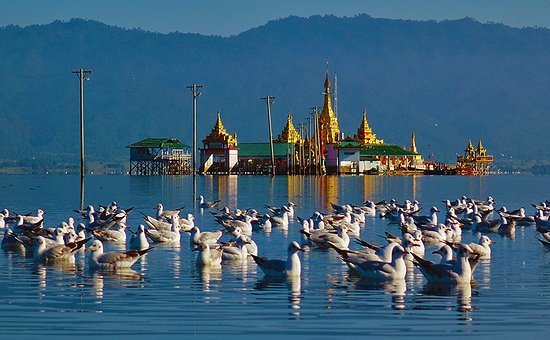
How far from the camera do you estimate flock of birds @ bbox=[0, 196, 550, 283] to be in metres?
18.5

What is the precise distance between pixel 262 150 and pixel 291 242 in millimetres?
129644

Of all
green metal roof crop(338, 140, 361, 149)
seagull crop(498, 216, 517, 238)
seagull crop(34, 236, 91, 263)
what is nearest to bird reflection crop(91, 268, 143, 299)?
seagull crop(34, 236, 91, 263)

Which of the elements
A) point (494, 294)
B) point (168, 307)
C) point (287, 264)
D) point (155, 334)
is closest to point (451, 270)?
point (494, 294)

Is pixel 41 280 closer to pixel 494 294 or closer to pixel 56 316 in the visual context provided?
pixel 56 316

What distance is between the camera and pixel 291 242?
1855cm

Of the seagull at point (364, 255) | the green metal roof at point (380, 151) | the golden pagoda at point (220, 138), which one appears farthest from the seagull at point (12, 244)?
the green metal roof at point (380, 151)

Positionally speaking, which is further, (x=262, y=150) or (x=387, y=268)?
(x=262, y=150)

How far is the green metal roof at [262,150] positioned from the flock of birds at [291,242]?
10394 cm

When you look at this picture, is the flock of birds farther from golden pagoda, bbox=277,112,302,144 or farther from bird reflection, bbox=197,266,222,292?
golden pagoda, bbox=277,112,302,144

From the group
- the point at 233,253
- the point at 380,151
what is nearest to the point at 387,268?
the point at 233,253

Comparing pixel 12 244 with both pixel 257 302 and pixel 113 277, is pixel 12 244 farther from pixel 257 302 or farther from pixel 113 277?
pixel 257 302

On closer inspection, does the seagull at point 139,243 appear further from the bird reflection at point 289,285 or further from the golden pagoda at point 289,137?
the golden pagoda at point 289,137

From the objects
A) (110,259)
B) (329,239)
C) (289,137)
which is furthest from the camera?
(289,137)

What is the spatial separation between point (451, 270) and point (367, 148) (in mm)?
136399
